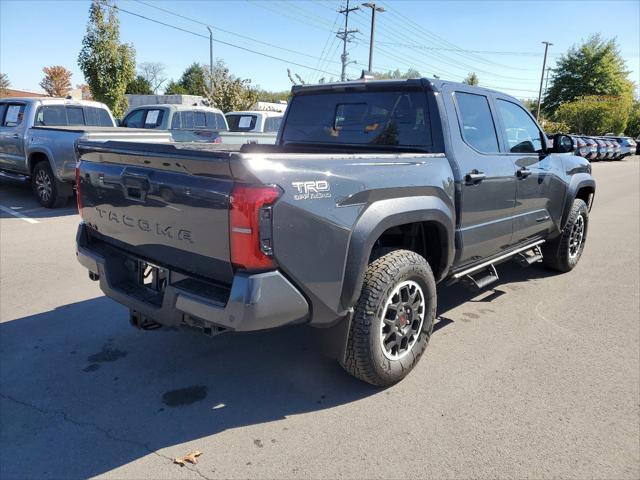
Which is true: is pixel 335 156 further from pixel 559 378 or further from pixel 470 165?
pixel 559 378

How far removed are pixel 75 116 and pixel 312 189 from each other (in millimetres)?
9852

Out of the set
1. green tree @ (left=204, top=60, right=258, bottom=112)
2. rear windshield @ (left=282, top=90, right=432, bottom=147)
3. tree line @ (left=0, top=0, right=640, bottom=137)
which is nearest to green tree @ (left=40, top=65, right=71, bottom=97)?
tree line @ (left=0, top=0, right=640, bottom=137)

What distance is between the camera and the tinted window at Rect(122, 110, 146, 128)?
1248 centimetres

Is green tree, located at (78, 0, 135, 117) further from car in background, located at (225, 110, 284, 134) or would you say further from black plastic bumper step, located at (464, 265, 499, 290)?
black plastic bumper step, located at (464, 265, 499, 290)

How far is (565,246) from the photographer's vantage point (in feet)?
19.4

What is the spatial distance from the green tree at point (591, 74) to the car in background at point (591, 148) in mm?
29037

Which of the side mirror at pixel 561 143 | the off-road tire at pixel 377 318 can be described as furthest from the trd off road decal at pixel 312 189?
the side mirror at pixel 561 143

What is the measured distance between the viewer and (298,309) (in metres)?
2.65

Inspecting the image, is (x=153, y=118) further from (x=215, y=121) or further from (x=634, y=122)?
Result: (x=634, y=122)

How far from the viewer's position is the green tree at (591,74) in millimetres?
55875

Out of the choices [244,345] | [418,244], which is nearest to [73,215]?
[244,345]

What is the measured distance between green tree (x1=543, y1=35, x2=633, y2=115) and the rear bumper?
62.1 metres

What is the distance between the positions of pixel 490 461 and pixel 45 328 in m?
3.57

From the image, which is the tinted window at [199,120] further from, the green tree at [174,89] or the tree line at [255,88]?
the green tree at [174,89]
